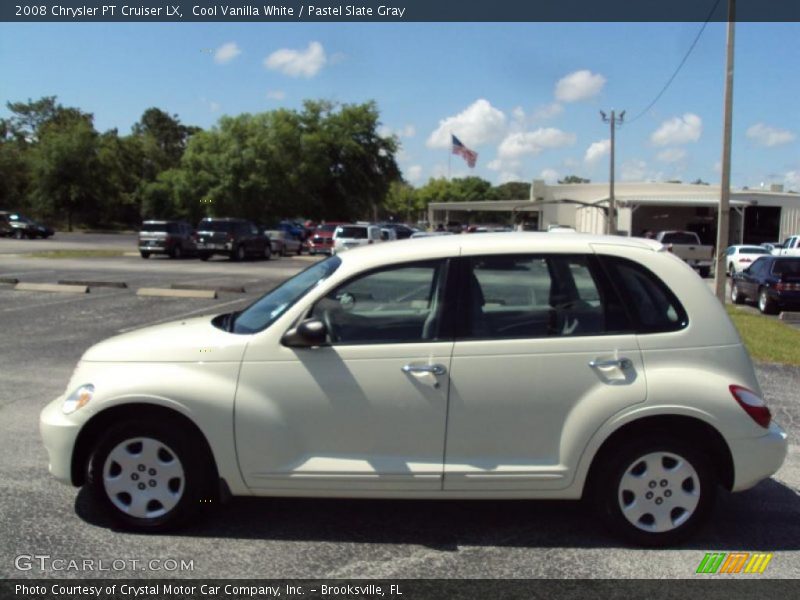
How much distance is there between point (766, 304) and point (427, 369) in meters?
17.5

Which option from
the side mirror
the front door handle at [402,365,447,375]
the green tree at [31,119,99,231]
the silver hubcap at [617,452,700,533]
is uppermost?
the green tree at [31,119,99,231]

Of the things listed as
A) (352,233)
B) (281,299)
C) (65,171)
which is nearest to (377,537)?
(281,299)

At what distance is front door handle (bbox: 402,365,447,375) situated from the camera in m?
4.23

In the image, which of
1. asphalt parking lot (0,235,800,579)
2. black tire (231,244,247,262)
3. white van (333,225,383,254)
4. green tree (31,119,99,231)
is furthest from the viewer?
green tree (31,119,99,231)

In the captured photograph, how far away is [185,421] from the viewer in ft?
14.2

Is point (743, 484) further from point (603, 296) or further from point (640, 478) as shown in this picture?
point (603, 296)

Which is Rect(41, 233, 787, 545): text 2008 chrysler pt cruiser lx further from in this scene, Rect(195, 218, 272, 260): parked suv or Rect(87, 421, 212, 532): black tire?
Rect(195, 218, 272, 260): parked suv

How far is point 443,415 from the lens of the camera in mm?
4230

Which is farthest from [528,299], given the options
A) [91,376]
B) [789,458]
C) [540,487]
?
[789,458]

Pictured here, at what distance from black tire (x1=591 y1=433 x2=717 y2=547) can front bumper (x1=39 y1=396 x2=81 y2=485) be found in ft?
10.1

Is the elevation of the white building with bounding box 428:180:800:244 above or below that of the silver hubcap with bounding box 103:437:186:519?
above

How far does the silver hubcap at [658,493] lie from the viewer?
427cm

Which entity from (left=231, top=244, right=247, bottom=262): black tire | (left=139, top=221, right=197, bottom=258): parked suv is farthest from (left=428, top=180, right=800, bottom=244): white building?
(left=139, top=221, right=197, bottom=258): parked suv

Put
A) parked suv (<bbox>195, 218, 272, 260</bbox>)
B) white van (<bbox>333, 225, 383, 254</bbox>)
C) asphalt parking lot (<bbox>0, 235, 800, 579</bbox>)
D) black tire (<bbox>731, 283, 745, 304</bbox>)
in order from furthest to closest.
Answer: parked suv (<bbox>195, 218, 272, 260</bbox>) < white van (<bbox>333, 225, 383, 254</bbox>) < black tire (<bbox>731, 283, 745, 304</bbox>) < asphalt parking lot (<bbox>0, 235, 800, 579</bbox>)
